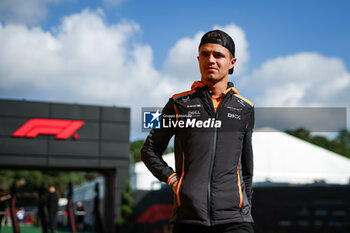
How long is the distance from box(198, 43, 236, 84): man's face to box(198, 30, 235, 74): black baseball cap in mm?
20

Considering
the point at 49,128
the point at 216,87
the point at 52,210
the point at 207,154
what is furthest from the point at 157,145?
the point at 49,128

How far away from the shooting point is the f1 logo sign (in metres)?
20.2

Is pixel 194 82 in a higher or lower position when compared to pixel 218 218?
higher

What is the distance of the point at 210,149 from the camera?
2.35 m

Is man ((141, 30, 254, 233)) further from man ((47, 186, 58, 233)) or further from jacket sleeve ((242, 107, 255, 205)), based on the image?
man ((47, 186, 58, 233))

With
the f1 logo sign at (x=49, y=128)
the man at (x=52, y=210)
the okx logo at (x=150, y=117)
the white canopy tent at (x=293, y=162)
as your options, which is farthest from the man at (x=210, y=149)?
the f1 logo sign at (x=49, y=128)

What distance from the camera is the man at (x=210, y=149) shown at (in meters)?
2.31

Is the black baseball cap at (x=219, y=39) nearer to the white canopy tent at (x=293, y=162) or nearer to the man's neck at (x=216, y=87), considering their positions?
the man's neck at (x=216, y=87)

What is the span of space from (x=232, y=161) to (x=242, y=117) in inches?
10.1

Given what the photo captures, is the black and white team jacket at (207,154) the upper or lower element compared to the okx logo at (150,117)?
lower

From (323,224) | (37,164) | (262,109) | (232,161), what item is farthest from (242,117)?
(37,164)

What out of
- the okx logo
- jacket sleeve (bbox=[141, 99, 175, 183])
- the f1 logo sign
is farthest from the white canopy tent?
jacket sleeve (bbox=[141, 99, 175, 183])

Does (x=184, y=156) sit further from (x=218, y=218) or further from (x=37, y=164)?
(x=37, y=164)

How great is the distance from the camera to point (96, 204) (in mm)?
17250
